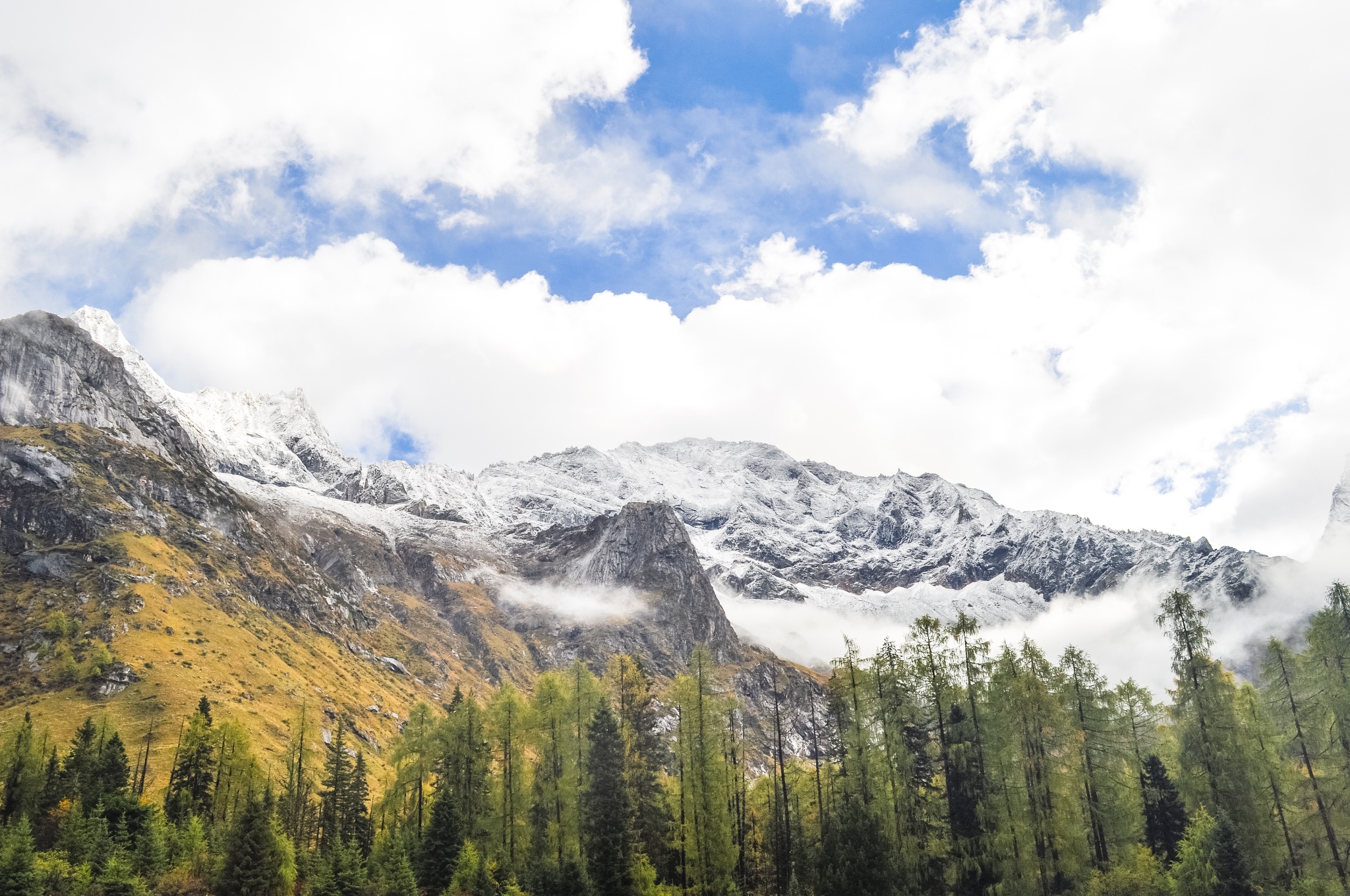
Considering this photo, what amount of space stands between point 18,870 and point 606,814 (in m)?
33.6

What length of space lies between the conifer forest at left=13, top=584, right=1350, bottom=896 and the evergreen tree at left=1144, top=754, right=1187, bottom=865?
0.14 meters

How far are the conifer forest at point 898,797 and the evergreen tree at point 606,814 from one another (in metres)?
0.16

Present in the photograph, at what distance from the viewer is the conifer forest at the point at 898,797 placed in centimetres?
4706

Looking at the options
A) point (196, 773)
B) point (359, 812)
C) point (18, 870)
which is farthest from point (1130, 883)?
point (196, 773)

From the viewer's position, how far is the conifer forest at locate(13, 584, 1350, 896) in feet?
154

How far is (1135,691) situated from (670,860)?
3087cm

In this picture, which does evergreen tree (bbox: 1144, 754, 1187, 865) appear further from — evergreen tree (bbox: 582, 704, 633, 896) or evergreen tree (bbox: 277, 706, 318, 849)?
evergreen tree (bbox: 277, 706, 318, 849)

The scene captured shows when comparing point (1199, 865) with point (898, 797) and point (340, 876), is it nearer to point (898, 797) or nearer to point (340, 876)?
point (898, 797)

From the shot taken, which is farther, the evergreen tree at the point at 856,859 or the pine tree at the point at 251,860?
the pine tree at the point at 251,860

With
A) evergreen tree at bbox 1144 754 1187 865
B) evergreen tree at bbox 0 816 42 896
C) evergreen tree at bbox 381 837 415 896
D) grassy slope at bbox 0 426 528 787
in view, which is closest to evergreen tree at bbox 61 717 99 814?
evergreen tree at bbox 0 816 42 896

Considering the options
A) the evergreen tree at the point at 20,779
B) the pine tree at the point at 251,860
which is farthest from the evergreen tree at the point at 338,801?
the evergreen tree at the point at 20,779

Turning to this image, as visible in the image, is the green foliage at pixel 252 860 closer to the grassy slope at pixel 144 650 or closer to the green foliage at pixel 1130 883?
the green foliage at pixel 1130 883

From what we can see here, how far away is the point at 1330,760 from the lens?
46.0m

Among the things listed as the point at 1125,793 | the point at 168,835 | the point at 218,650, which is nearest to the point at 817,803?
the point at 1125,793
